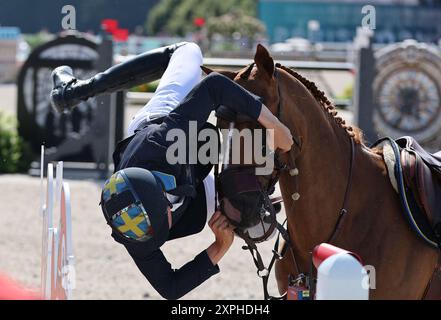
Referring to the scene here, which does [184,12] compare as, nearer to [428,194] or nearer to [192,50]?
[192,50]

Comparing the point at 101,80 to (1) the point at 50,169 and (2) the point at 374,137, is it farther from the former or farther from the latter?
(2) the point at 374,137

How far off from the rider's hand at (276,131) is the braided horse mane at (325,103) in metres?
0.32

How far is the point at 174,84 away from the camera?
3.39 m

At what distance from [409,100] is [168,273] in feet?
26.4

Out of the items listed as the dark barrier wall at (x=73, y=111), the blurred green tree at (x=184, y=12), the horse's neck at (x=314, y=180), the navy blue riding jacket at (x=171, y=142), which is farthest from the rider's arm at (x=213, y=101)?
the blurred green tree at (x=184, y=12)

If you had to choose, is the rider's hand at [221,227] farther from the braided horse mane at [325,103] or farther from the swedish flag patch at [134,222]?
the braided horse mane at [325,103]

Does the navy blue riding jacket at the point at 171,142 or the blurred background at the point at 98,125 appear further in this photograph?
the blurred background at the point at 98,125

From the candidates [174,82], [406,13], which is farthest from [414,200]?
[406,13]

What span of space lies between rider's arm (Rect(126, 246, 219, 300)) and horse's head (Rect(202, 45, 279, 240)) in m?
0.21

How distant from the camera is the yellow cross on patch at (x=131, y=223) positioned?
2711 mm

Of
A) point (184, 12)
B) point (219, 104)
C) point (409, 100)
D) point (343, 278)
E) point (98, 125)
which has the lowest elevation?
point (343, 278)

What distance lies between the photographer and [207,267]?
308 cm

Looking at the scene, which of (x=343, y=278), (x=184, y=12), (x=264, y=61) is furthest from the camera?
(x=184, y=12)

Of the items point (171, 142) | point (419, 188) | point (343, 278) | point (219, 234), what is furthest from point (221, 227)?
point (343, 278)
